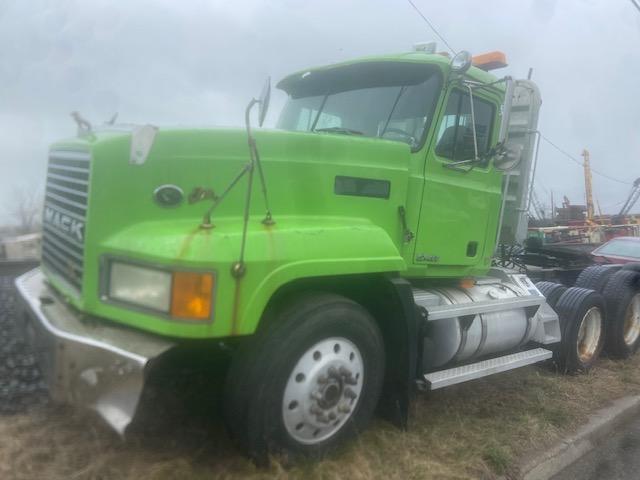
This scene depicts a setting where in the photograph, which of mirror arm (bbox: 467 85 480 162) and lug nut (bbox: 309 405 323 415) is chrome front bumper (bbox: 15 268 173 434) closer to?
lug nut (bbox: 309 405 323 415)

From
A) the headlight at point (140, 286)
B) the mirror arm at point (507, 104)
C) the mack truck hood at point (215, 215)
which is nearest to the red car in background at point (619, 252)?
the mirror arm at point (507, 104)

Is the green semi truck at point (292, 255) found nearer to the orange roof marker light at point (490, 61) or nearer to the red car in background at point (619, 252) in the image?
the orange roof marker light at point (490, 61)

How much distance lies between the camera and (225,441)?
11.0 ft

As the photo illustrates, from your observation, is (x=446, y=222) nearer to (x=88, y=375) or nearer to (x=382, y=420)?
(x=382, y=420)

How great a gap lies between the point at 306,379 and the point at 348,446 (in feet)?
2.08

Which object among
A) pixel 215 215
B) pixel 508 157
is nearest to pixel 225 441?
pixel 215 215

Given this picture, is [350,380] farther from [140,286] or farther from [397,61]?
[397,61]

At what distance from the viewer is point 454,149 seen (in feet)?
14.3

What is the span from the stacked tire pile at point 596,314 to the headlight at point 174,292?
4.03m

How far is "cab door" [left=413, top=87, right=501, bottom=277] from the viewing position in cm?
417

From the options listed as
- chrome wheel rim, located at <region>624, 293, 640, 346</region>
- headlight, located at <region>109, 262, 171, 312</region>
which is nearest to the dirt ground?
→ headlight, located at <region>109, 262, 171, 312</region>

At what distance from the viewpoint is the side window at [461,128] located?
423cm

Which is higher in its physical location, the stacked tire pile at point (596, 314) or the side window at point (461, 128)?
the side window at point (461, 128)

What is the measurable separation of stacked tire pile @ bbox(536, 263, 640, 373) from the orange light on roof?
4022 millimetres
